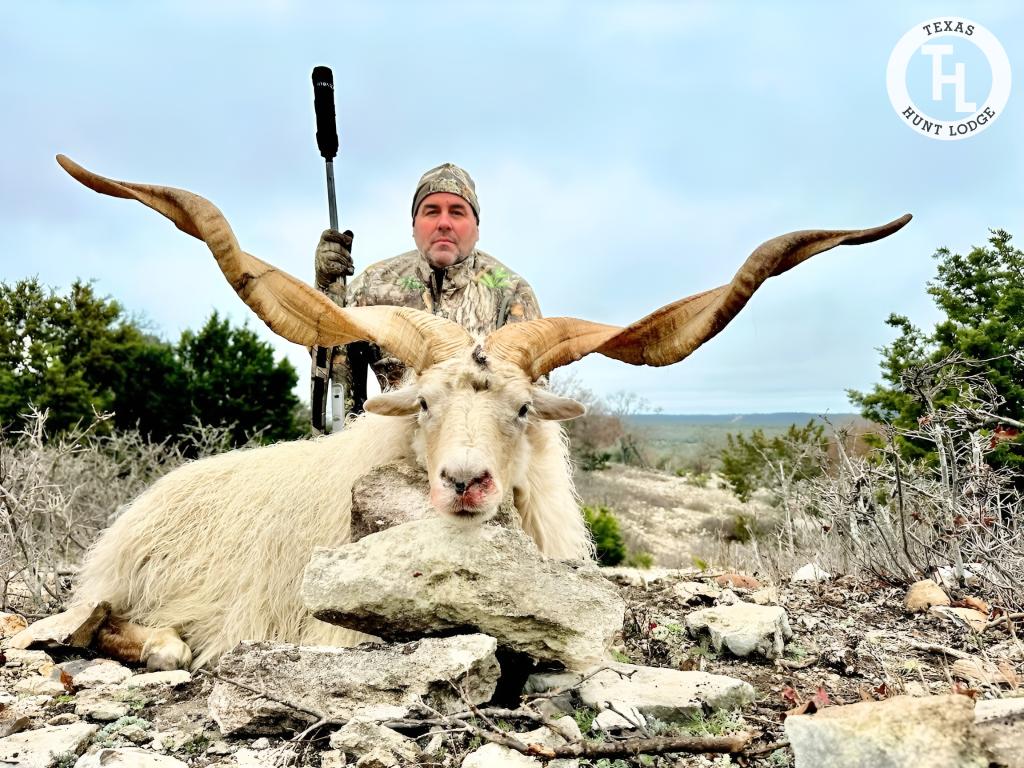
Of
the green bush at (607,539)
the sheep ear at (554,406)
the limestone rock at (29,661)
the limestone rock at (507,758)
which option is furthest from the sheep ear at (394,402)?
the green bush at (607,539)

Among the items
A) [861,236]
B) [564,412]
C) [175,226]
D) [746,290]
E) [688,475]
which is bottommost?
[688,475]

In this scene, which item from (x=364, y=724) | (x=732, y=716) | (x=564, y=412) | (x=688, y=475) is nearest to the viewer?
(x=364, y=724)

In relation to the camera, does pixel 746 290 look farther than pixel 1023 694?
Yes

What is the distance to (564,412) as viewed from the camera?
151 inches

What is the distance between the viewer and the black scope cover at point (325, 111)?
6363 millimetres

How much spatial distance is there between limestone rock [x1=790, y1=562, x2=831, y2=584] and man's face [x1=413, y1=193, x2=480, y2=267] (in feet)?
12.3

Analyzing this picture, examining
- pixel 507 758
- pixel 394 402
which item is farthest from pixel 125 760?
pixel 394 402

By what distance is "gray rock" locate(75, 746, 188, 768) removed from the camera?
2.31m

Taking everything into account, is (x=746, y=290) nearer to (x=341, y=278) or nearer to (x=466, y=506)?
(x=466, y=506)

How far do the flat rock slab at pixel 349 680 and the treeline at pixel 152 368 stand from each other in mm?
16926

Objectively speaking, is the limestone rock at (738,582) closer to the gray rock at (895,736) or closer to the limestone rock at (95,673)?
the gray rock at (895,736)

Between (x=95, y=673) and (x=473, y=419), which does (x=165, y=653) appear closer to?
(x=95, y=673)

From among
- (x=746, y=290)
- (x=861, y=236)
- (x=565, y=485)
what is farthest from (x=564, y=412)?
(x=861, y=236)

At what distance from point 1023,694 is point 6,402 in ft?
64.2
